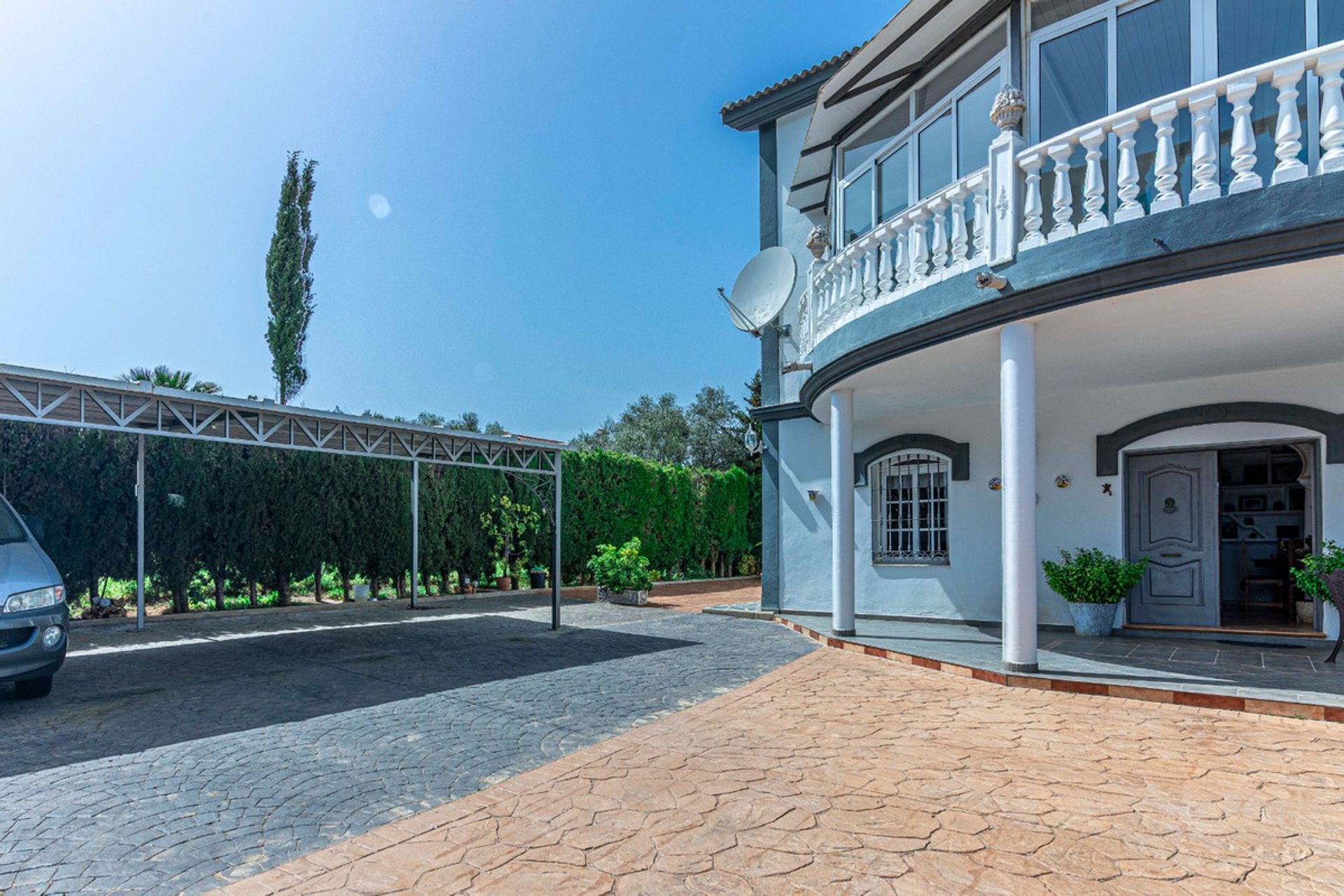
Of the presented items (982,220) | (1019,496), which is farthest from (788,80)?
(1019,496)

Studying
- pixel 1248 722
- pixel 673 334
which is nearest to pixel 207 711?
pixel 1248 722

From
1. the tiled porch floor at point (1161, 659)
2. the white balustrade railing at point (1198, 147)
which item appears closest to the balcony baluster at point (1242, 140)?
the white balustrade railing at point (1198, 147)

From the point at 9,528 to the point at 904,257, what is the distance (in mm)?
8415

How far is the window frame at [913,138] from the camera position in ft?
21.8

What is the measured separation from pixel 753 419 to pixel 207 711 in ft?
28.0

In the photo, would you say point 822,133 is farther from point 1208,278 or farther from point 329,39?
point 329,39

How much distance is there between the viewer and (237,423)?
888cm

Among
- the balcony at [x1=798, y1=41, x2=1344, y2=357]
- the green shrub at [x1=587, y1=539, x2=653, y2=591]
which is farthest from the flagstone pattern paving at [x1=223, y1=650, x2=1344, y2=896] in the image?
the green shrub at [x1=587, y1=539, x2=653, y2=591]

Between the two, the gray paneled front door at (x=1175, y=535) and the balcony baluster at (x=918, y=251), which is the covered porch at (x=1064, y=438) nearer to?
the gray paneled front door at (x=1175, y=535)

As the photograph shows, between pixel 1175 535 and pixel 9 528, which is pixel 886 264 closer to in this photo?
pixel 1175 535

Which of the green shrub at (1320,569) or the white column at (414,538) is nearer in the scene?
the green shrub at (1320,569)

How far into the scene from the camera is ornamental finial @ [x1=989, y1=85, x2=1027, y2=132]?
5793 mm

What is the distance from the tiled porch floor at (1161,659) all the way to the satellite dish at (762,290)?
186 inches

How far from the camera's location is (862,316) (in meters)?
7.38
